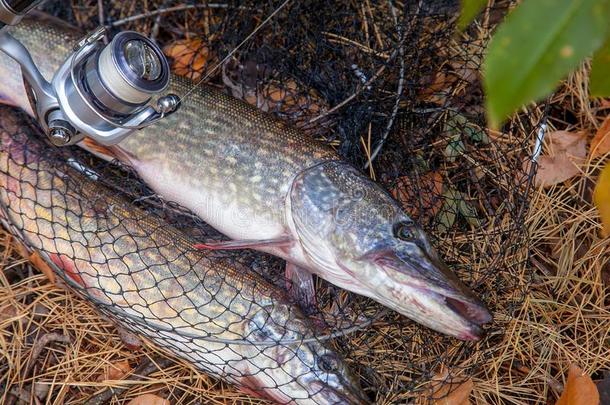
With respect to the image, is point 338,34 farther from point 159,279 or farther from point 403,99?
point 159,279

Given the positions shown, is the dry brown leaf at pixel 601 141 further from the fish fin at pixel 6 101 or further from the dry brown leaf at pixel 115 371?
the fish fin at pixel 6 101

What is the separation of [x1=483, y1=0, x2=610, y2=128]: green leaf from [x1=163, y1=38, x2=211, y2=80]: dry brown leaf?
1892mm

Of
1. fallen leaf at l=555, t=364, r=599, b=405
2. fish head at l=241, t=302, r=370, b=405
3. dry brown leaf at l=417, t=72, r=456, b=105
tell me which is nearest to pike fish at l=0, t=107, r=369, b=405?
fish head at l=241, t=302, r=370, b=405

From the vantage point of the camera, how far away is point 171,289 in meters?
2.12

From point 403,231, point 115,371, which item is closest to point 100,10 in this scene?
point 115,371

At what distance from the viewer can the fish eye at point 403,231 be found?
200 centimetres

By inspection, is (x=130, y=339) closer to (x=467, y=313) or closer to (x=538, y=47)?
(x=467, y=313)

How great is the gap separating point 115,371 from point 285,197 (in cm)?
94

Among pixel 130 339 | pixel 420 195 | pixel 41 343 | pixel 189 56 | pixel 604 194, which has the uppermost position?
pixel 604 194

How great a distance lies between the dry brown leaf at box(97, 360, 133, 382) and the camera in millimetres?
2285

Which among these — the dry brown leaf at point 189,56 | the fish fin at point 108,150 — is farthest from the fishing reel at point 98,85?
the dry brown leaf at point 189,56

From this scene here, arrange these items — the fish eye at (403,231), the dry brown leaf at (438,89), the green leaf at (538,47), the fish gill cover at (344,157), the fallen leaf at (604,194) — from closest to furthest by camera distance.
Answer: the green leaf at (538,47) < the fallen leaf at (604,194) < the fish eye at (403,231) < the fish gill cover at (344,157) < the dry brown leaf at (438,89)

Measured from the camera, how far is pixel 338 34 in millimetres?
2504

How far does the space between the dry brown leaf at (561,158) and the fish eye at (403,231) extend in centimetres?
77
